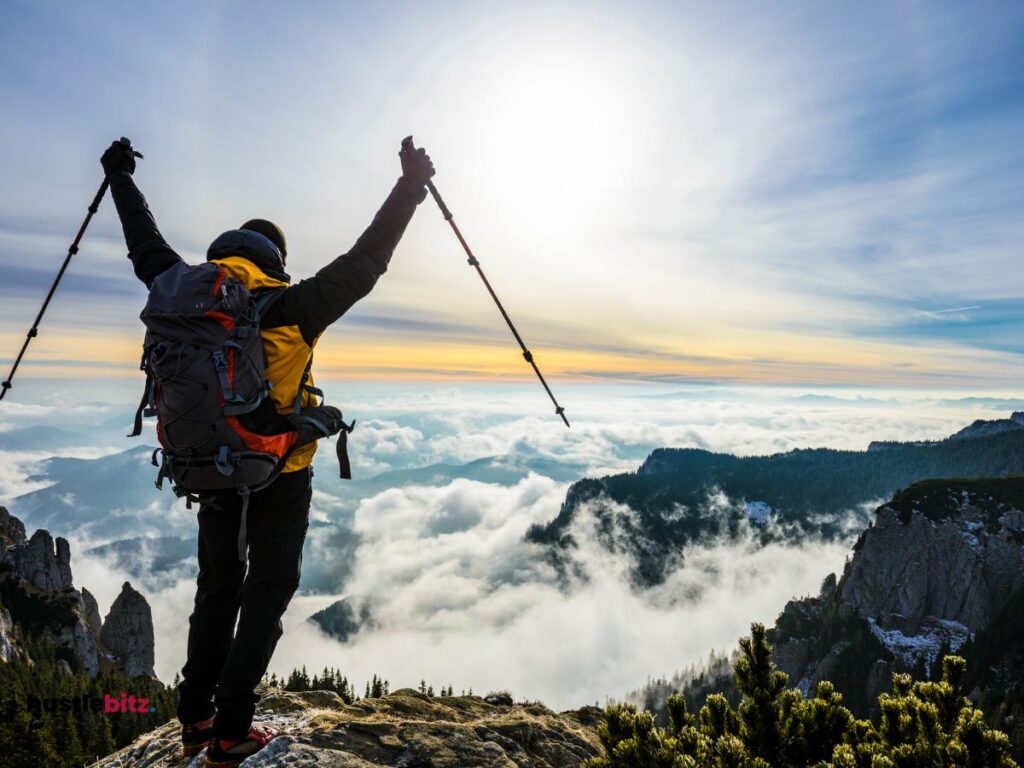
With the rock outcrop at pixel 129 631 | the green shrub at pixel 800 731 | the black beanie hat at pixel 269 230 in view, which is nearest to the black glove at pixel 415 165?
the black beanie hat at pixel 269 230

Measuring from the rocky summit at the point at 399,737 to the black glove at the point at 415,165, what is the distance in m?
6.12

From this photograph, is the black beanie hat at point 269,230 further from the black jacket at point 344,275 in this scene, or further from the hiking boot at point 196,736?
the hiking boot at point 196,736

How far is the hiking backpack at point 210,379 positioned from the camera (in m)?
4.57

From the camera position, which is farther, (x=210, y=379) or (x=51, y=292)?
(x=51, y=292)

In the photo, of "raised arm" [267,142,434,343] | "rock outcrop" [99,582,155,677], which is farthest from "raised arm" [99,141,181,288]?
"rock outcrop" [99,582,155,677]

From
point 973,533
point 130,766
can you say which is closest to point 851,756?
point 130,766

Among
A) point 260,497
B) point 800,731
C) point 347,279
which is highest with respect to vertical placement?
point 347,279

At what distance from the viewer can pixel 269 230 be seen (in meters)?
5.92

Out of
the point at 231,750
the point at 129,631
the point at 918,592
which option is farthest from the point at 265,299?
the point at 918,592

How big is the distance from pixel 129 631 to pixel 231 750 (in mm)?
170701

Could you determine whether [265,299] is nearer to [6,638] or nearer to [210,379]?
[210,379]

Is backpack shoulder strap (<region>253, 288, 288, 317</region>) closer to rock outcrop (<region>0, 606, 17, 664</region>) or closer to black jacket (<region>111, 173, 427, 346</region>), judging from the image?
black jacket (<region>111, 173, 427, 346</region>)

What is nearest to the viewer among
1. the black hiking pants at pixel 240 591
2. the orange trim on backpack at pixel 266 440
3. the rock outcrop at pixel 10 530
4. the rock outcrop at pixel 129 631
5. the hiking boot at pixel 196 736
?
the orange trim on backpack at pixel 266 440

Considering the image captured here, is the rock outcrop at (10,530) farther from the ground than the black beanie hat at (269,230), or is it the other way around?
the black beanie hat at (269,230)
